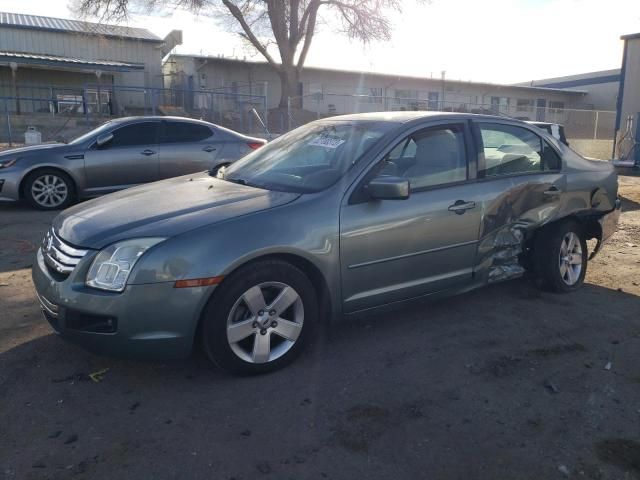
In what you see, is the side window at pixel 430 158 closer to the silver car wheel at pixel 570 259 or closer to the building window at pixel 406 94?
the silver car wheel at pixel 570 259

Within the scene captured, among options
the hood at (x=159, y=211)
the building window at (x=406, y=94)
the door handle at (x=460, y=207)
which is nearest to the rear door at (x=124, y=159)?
the hood at (x=159, y=211)

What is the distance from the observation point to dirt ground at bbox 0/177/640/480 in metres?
2.51

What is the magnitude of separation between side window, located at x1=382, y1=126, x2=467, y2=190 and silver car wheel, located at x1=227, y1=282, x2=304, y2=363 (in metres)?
1.17

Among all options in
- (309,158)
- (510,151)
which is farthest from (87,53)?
(510,151)

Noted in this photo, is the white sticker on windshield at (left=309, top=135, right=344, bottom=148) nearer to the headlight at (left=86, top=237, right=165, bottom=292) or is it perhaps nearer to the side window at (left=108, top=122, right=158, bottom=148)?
the headlight at (left=86, top=237, right=165, bottom=292)

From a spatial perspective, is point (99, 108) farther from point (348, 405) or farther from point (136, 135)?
point (348, 405)

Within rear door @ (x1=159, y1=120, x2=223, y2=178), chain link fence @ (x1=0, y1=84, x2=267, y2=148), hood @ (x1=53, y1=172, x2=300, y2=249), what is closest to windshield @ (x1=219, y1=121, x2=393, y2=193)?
hood @ (x1=53, y1=172, x2=300, y2=249)

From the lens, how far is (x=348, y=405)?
301 cm

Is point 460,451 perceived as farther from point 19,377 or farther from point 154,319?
point 19,377

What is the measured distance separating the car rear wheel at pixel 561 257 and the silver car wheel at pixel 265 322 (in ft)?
8.13

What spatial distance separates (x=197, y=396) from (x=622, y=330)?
10.5 feet

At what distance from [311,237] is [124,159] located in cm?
610

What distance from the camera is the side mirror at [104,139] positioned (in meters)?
8.40

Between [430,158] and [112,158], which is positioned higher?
[430,158]
